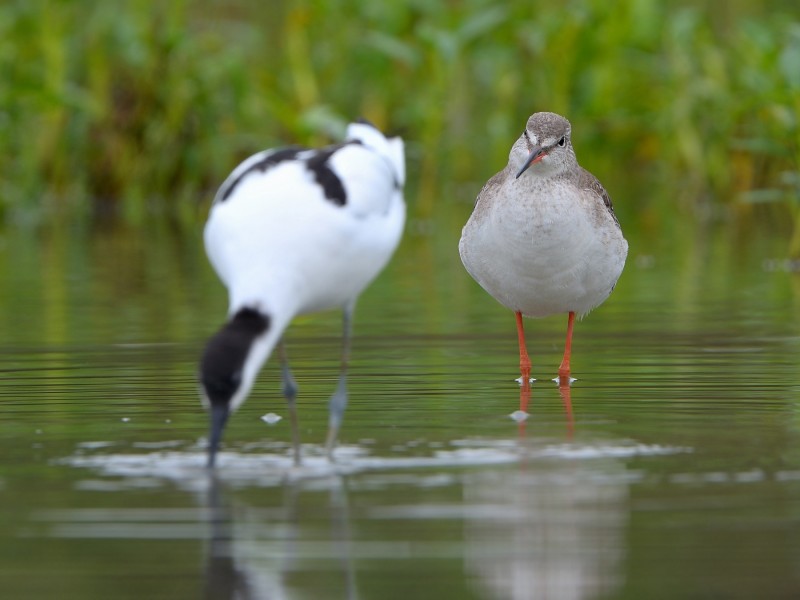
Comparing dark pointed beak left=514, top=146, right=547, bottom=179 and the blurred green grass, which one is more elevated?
the blurred green grass

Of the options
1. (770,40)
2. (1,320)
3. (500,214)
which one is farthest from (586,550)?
(770,40)

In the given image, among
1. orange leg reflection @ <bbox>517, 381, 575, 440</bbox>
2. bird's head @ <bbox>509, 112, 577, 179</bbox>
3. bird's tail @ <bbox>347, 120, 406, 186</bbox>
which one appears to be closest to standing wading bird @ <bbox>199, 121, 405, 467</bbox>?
bird's tail @ <bbox>347, 120, 406, 186</bbox>

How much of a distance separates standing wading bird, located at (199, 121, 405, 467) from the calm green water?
0.38 m

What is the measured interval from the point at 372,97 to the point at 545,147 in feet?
51.2

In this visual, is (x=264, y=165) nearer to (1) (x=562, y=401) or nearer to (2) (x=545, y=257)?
(1) (x=562, y=401)

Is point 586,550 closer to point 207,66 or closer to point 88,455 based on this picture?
point 88,455

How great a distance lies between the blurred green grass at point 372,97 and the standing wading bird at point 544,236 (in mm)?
9320

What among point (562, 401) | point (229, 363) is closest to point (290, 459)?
point (229, 363)

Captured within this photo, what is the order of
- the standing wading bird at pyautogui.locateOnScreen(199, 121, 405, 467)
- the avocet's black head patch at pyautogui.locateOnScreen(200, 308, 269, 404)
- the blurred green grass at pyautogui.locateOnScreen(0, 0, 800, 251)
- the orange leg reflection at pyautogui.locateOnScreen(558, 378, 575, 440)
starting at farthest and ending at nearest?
the blurred green grass at pyautogui.locateOnScreen(0, 0, 800, 251)
the orange leg reflection at pyautogui.locateOnScreen(558, 378, 575, 440)
the standing wading bird at pyautogui.locateOnScreen(199, 121, 405, 467)
the avocet's black head patch at pyautogui.locateOnScreen(200, 308, 269, 404)

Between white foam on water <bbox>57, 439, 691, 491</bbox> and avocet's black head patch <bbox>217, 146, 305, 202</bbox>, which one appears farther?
avocet's black head patch <bbox>217, 146, 305, 202</bbox>

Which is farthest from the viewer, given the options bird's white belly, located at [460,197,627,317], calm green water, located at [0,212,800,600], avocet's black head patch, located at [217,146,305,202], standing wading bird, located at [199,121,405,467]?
bird's white belly, located at [460,197,627,317]

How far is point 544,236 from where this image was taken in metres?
8.47

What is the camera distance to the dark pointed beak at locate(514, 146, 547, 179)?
857 cm

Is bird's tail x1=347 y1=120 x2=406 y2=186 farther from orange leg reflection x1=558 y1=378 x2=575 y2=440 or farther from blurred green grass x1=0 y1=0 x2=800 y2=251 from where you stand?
blurred green grass x1=0 y1=0 x2=800 y2=251
